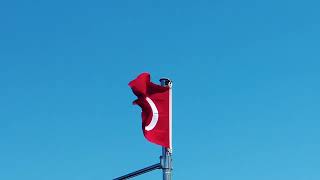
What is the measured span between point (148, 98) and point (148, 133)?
1.07m

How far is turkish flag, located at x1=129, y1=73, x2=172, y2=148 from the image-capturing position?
12.7 m

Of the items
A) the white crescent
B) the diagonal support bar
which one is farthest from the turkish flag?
the diagonal support bar

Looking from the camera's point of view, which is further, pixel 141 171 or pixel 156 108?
pixel 156 108

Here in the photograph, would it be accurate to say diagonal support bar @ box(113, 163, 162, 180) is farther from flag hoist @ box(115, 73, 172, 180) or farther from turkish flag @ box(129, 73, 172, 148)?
turkish flag @ box(129, 73, 172, 148)

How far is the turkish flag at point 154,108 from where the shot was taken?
1269 centimetres

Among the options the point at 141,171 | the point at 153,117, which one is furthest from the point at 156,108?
the point at 141,171

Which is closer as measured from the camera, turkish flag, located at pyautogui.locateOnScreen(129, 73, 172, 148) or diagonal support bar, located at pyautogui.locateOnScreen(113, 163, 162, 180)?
diagonal support bar, located at pyautogui.locateOnScreen(113, 163, 162, 180)

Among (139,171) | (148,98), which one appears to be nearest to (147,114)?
(148,98)

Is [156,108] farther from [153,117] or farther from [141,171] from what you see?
[141,171]

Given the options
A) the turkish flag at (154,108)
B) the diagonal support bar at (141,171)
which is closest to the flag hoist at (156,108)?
the turkish flag at (154,108)

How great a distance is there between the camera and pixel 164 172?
12.0m

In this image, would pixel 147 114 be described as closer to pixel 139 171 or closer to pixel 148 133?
pixel 148 133

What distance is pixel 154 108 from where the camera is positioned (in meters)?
12.9

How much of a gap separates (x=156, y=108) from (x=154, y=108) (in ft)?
0.23
